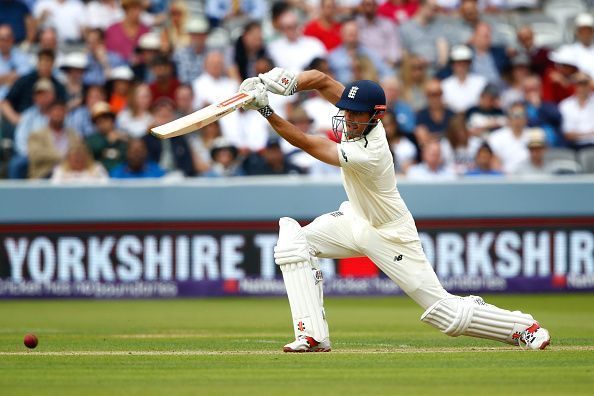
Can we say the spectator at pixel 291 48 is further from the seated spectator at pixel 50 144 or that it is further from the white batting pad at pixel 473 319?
the white batting pad at pixel 473 319

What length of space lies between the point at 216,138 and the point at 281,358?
7.72 metres

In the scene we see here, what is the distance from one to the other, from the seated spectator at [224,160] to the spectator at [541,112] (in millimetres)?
4050

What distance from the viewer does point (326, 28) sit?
56.0 feet

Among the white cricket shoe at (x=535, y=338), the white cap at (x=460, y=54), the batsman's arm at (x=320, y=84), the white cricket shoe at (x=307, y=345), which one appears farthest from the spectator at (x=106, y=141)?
the white cricket shoe at (x=535, y=338)

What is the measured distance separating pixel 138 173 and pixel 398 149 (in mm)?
3327

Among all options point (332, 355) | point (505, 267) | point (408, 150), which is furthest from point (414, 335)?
point (408, 150)

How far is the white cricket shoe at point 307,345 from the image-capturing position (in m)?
8.25

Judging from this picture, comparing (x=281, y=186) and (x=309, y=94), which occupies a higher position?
(x=309, y=94)

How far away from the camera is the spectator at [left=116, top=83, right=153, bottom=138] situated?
15641mm

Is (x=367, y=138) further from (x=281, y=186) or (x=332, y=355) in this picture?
(x=281, y=186)

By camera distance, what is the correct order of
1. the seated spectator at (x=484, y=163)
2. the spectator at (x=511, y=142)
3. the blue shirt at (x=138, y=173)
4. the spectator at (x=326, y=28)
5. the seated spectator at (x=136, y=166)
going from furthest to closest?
the spectator at (x=326, y=28), the spectator at (x=511, y=142), the seated spectator at (x=484, y=163), the blue shirt at (x=138, y=173), the seated spectator at (x=136, y=166)

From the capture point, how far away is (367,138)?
8.21 meters

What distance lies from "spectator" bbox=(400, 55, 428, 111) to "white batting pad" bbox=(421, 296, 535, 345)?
8462 millimetres

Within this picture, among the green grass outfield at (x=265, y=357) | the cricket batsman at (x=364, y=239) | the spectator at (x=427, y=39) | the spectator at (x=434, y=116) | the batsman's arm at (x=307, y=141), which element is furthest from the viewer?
the spectator at (x=427, y=39)
